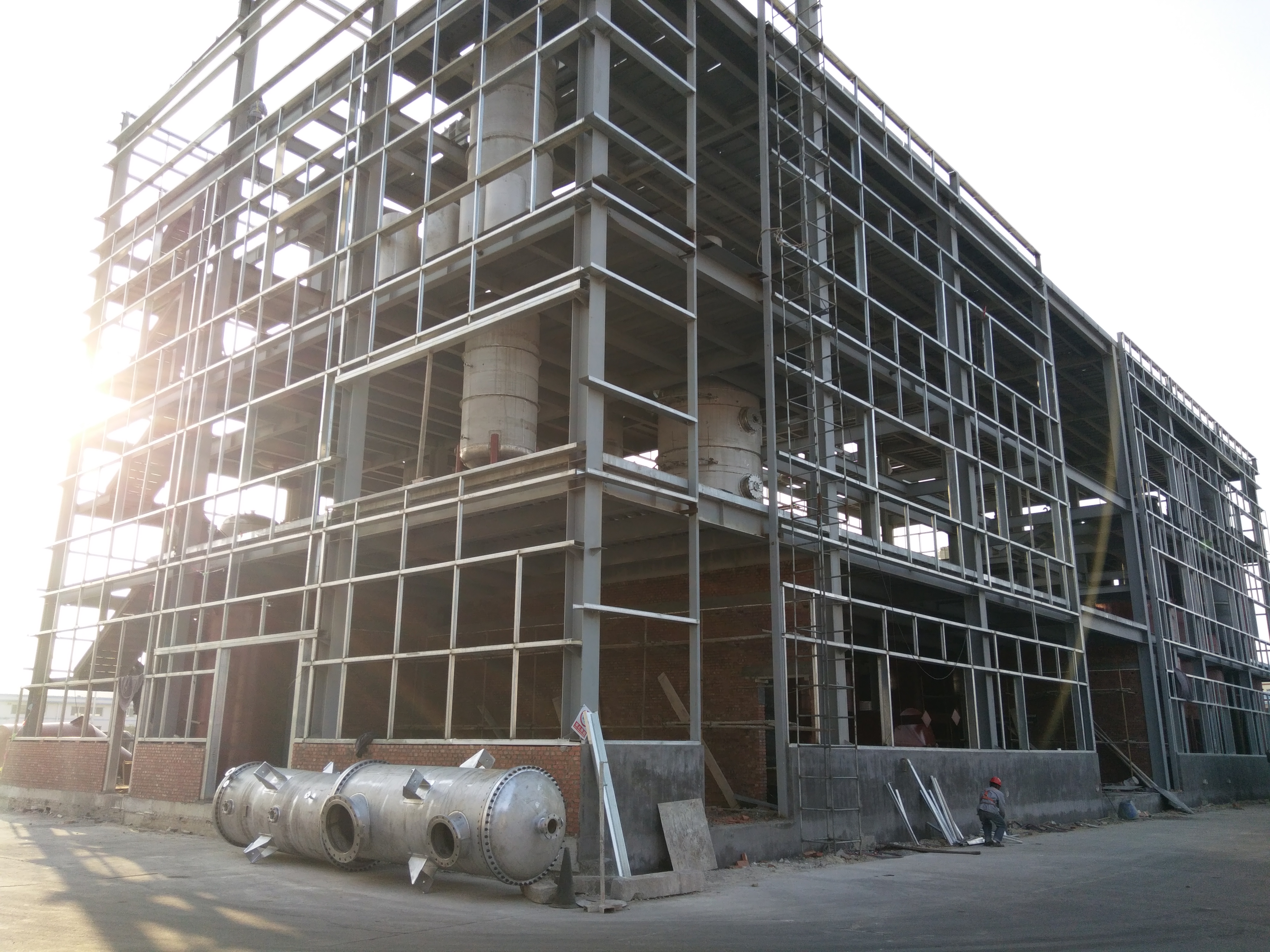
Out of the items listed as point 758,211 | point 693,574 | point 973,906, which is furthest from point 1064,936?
point 758,211

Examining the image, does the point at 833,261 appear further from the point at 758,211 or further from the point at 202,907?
the point at 202,907

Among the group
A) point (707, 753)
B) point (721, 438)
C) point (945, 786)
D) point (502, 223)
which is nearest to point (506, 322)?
point (502, 223)

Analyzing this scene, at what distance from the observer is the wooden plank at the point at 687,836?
42.9 feet

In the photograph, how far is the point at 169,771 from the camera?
20438 mm

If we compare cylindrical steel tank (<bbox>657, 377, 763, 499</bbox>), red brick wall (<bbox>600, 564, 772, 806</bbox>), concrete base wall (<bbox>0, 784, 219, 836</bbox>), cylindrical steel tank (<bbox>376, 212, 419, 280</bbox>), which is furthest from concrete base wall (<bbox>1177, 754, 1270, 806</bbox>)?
concrete base wall (<bbox>0, 784, 219, 836</bbox>)

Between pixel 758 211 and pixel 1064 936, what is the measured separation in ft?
61.1

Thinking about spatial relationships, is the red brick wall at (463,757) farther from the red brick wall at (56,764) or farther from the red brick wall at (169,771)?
the red brick wall at (56,764)

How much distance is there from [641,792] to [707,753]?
21.2 feet

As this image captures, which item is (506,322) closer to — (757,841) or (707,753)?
(757,841)

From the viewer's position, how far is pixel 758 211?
24.4 m

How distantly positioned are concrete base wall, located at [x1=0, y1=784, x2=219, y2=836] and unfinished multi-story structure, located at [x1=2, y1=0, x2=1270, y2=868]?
333 millimetres

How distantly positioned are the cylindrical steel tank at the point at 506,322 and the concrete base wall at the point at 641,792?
5.73 meters

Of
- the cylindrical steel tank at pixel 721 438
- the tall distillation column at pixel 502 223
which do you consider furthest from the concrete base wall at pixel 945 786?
the tall distillation column at pixel 502 223

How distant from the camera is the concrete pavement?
889 centimetres
